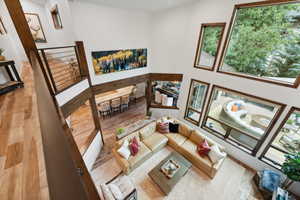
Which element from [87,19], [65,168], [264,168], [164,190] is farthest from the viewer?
[264,168]

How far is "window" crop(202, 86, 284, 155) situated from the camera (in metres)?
3.91

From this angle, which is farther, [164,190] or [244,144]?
[244,144]

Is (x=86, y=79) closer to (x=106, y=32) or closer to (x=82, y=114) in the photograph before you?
(x=106, y=32)

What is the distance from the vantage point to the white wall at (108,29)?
3.72 meters

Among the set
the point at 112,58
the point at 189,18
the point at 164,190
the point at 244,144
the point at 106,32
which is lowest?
the point at 164,190

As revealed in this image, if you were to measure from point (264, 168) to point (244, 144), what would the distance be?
0.81 metres

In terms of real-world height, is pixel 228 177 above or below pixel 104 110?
below

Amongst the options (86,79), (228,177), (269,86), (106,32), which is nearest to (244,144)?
(228,177)

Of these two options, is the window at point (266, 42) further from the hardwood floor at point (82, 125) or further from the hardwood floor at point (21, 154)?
the hardwood floor at point (82, 125)

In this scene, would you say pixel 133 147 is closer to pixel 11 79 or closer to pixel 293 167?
pixel 11 79

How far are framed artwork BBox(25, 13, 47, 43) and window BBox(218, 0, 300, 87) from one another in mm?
7749

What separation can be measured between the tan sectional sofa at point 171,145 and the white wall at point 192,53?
1.07 m

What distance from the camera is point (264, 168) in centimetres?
404

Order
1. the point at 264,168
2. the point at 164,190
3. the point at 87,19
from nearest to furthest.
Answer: the point at 164,190 → the point at 87,19 → the point at 264,168
